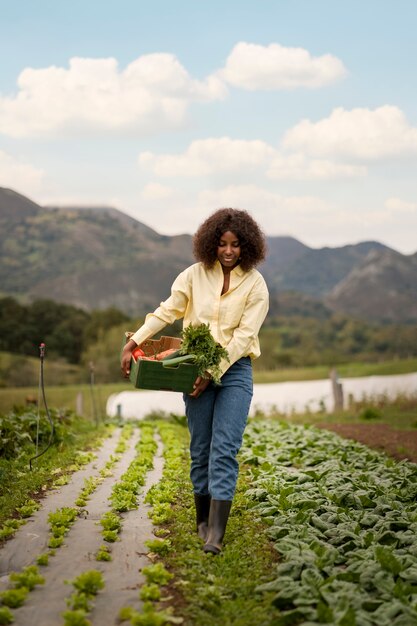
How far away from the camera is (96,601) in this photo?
423 centimetres

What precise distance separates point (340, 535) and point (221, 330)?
1.76m

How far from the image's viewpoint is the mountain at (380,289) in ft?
400

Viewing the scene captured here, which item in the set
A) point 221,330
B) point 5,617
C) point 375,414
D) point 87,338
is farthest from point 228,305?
point 87,338

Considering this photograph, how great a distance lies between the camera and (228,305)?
17.5 ft

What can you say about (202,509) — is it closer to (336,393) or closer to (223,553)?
(223,553)

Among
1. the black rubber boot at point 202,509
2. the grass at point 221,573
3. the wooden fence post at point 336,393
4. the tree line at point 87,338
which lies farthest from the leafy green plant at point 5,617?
the tree line at point 87,338

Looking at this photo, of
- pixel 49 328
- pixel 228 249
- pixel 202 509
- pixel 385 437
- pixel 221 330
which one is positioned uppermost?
pixel 228 249

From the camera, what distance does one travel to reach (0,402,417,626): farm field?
4117 millimetres

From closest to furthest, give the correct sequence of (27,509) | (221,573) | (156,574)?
1. (156,574)
2. (221,573)
3. (27,509)

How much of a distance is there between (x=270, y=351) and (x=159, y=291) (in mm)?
73256

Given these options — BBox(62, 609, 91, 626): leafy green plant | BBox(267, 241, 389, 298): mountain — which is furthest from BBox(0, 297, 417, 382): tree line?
BBox(267, 241, 389, 298): mountain

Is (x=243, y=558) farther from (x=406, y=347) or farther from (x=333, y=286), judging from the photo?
(x=333, y=286)

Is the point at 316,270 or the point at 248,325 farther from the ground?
the point at 316,270

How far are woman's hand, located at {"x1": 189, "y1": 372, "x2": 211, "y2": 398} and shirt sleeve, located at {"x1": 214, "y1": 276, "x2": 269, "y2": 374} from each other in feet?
0.42
